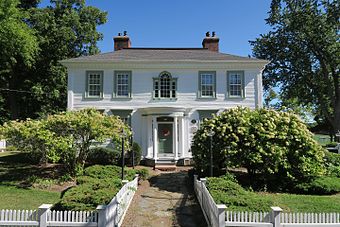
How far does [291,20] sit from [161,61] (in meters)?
17.5

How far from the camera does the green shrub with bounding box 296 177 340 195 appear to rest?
10867 mm

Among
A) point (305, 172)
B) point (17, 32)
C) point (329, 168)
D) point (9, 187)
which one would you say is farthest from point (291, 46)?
point (9, 187)

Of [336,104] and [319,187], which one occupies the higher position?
[336,104]

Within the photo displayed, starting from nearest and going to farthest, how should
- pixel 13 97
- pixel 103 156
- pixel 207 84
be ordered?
pixel 103 156 → pixel 207 84 → pixel 13 97

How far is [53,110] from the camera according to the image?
29625 mm

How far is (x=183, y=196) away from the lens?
1052 cm

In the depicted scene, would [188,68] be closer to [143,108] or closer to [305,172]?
[143,108]

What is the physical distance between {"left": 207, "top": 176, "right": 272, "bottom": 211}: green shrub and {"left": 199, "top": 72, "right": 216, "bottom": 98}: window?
31.5 ft

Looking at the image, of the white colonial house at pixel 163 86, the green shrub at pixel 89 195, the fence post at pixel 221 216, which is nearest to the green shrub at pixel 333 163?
the white colonial house at pixel 163 86

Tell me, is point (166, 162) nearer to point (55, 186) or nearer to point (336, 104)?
point (55, 186)

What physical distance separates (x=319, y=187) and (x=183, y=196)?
16.5 ft

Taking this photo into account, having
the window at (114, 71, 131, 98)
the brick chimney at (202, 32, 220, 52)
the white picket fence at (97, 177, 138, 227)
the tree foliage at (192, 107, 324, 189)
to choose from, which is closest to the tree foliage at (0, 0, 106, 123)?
the window at (114, 71, 131, 98)

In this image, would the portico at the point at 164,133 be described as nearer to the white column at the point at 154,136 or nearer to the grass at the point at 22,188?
the white column at the point at 154,136

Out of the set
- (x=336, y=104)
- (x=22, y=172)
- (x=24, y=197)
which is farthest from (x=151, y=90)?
(x=336, y=104)
